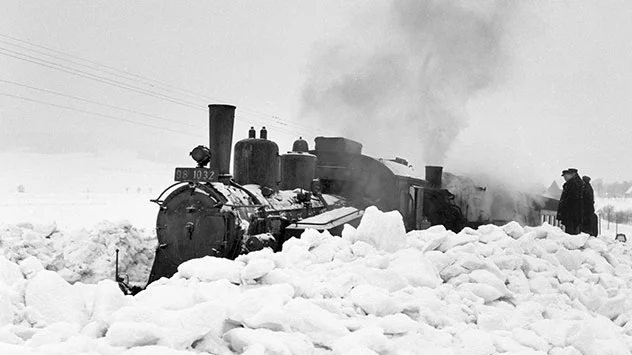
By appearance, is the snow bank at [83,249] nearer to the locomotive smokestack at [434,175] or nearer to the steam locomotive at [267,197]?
the steam locomotive at [267,197]

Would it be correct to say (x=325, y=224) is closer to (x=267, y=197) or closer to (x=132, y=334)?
(x=267, y=197)

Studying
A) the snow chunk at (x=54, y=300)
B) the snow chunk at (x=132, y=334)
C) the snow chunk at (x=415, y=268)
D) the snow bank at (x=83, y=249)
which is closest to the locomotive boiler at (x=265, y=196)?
the snow bank at (x=83, y=249)

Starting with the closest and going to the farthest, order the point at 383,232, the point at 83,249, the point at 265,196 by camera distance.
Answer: the point at 383,232
the point at 265,196
the point at 83,249

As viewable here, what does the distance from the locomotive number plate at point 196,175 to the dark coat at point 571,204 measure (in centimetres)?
641

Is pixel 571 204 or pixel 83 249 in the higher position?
pixel 571 204

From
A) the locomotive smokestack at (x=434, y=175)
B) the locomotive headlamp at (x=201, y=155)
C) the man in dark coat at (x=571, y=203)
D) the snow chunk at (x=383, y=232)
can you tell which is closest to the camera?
the snow chunk at (x=383, y=232)

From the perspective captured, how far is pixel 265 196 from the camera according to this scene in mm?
9969

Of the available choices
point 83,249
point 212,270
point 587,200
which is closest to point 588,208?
point 587,200

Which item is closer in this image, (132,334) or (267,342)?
(132,334)

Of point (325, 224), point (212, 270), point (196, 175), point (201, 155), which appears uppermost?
point (201, 155)

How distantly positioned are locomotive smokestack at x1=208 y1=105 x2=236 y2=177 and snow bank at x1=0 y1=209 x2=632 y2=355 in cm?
382

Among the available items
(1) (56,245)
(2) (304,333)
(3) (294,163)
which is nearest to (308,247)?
(2) (304,333)

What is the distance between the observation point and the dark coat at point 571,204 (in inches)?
422

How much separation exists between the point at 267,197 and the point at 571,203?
564 centimetres
